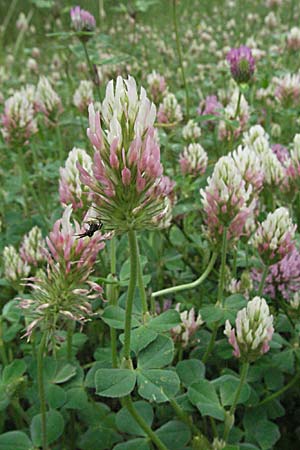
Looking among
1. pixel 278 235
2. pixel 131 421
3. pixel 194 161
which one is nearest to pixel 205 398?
pixel 131 421

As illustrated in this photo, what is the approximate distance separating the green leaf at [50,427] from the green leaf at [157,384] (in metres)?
0.34

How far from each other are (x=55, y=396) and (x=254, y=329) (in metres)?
0.53

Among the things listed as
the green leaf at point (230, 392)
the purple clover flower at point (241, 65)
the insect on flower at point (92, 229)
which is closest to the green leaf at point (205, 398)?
the green leaf at point (230, 392)

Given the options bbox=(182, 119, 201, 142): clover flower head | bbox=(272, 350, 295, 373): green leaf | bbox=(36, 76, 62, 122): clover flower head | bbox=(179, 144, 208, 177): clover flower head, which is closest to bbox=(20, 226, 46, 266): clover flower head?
bbox=(179, 144, 208, 177): clover flower head

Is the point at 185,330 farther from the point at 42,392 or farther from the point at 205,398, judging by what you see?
the point at 42,392

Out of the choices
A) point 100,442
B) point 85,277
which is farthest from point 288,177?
point 100,442

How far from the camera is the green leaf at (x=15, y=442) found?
1.34 meters

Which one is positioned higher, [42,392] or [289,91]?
[289,91]

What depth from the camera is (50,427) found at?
1.35 metres

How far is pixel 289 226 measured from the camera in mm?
1394

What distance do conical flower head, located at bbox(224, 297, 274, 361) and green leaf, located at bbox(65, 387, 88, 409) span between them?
17.8 inches

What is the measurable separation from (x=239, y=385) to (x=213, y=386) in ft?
0.38

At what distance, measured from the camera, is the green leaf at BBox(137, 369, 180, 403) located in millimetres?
1083

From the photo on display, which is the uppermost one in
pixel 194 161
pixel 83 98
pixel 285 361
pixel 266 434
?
pixel 83 98
